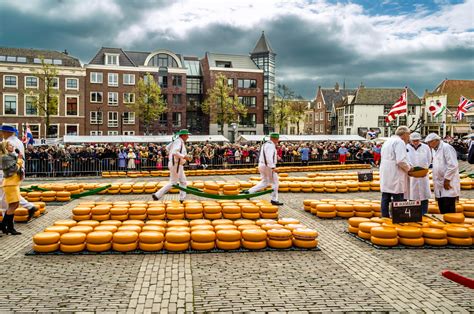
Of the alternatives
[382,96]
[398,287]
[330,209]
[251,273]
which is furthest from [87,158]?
[382,96]

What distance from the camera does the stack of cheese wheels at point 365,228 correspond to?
8.98 meters

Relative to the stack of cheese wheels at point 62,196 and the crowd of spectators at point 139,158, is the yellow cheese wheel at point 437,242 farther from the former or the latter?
the crowd of spectators at point 139,158

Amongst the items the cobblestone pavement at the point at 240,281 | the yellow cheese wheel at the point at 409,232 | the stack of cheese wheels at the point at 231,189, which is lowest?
the cobblestone pavement at the point at 240,281

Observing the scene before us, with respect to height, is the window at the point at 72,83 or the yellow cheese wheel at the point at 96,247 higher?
the window at the point at 72,83

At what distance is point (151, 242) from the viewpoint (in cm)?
798

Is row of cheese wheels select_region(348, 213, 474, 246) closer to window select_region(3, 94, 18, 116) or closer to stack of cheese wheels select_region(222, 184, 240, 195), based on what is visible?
stack of cheese wheels select_region(222, 184, 240, 195)

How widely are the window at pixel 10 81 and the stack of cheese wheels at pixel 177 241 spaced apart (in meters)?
59.6

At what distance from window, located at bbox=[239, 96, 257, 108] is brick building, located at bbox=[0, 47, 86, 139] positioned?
86.8ft

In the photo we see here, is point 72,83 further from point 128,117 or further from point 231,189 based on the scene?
point 231,189

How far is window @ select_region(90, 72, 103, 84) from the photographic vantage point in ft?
202

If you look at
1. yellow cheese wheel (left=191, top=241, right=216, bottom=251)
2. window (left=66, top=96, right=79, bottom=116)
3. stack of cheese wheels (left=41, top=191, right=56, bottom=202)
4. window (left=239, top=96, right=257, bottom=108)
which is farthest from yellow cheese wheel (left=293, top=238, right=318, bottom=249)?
window (left=239, top=96, right=257, bottom=108)

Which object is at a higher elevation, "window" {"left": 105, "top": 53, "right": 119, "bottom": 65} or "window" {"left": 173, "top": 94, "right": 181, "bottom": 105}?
"window" {"left": 105, "top": 53, "right": 119, "bottom": 65}

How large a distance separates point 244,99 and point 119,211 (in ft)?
206

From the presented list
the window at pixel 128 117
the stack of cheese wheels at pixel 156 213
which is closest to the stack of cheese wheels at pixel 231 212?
the stack of cheese wheels at pixel 156 213
